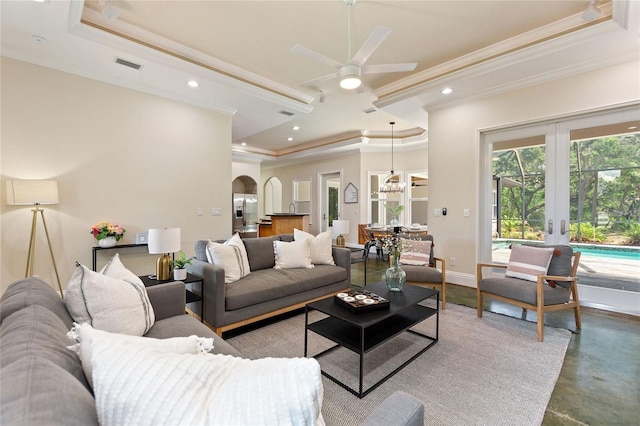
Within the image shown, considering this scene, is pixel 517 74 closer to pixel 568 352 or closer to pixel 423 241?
pixel 423 241

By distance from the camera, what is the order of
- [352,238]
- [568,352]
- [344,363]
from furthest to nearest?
[352,238] → [568,352] → [344,363]

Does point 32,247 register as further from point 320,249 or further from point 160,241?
point 320,249

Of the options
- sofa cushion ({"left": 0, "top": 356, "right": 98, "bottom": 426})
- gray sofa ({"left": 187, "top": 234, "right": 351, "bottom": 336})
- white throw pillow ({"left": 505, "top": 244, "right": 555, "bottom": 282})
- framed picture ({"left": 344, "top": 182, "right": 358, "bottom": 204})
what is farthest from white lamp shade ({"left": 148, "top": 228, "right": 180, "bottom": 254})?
framed picture ({"left": 344, "top": 182, "right": 358, "bottom": 204})

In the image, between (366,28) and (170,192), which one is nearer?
(366,28)

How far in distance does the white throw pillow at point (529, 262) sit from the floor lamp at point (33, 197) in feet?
16.4

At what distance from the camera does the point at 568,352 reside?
7.97ft

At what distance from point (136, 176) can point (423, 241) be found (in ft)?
13.4

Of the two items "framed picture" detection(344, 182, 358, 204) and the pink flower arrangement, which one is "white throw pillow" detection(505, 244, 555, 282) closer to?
the pink flower arrangement

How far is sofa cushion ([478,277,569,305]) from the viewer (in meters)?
2.74

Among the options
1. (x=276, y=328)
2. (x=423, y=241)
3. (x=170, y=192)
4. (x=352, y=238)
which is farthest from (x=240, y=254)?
(x=352, y=238)

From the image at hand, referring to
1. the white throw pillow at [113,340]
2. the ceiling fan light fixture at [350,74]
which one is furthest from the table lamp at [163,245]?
the ceiling fan light fixture at [350,74]

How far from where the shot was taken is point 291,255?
135 inches

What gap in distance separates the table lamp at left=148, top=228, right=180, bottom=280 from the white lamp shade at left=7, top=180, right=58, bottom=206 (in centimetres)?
158

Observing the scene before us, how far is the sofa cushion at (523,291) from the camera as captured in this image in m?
2.74
